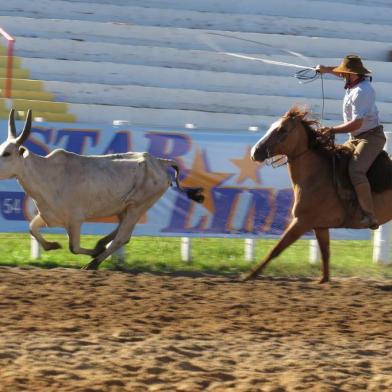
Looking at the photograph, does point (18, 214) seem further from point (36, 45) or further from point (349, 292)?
point (36, 45)

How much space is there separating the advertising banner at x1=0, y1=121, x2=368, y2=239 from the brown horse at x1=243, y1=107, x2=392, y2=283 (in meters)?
1.61

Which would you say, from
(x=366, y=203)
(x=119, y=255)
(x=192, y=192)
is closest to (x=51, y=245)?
(x=119, y=255)

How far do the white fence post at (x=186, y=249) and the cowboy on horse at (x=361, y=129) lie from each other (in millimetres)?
2328

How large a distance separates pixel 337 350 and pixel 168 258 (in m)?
5.00

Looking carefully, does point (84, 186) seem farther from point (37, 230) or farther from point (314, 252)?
point (314, 252)

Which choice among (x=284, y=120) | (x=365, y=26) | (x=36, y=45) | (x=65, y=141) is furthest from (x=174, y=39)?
(x=284, y=120)

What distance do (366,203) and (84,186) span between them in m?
2.76

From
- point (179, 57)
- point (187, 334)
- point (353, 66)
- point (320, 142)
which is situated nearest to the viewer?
point (187, 334)

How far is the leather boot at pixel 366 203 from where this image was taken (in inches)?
393

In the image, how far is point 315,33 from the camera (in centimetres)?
1938

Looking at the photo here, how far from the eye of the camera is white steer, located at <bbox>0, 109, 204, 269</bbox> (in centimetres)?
1033

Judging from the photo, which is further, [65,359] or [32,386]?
[65,359]

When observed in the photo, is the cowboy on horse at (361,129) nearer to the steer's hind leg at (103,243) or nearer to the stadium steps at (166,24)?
the steer's hind leg at (103,243)

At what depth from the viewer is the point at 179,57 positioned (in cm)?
1791
